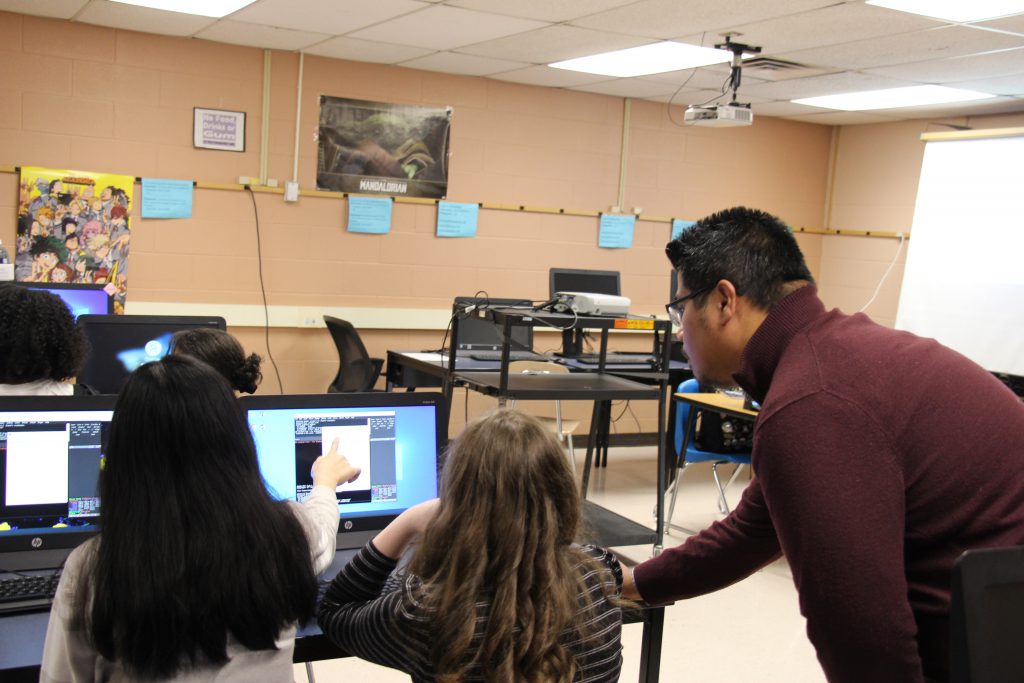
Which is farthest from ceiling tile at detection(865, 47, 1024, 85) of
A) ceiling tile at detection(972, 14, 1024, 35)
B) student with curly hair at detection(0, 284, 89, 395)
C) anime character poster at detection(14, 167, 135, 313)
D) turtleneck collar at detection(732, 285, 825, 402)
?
student with curly hair at detection(0, 284, 89, 395)

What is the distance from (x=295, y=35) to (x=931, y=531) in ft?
15.1

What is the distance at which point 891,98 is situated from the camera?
6203 millimetres

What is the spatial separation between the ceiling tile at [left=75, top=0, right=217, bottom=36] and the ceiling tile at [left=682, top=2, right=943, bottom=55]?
2.47m

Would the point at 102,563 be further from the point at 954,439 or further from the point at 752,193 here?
the point at 752,193

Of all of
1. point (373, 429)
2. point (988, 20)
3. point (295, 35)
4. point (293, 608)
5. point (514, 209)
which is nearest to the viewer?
point (293, 608)

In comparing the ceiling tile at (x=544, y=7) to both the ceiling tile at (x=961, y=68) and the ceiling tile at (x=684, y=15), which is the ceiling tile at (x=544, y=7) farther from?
the ceiling tile at (x=961, y=68)

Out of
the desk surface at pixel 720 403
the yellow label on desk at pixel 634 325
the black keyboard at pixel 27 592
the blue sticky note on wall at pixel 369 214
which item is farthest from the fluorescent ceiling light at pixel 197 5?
the black keyboard at pixel 27 592

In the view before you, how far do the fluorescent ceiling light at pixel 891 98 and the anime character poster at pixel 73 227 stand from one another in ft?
14.0


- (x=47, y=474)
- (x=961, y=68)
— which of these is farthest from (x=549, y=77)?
(x=47, y=474)

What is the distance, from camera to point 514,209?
645 cm

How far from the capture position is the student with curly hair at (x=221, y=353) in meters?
2.59

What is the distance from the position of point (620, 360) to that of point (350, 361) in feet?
4.91

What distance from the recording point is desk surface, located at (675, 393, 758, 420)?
449cm

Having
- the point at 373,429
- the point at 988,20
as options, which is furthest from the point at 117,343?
the point at 988,20
